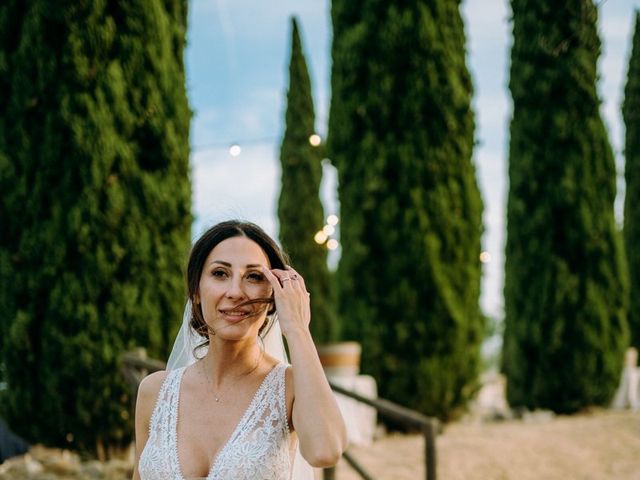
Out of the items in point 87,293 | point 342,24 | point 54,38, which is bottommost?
point 87,293

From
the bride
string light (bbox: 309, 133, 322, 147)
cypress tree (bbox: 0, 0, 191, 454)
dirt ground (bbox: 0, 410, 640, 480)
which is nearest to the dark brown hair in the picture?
the bride

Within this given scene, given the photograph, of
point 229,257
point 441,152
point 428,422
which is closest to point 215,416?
point 229,257

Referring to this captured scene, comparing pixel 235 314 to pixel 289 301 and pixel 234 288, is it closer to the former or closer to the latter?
pixel 234 288

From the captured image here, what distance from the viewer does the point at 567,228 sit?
451 inches

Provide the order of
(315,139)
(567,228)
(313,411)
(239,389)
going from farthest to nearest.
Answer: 1. (567,228)
2. (315,139)
3. (239,389)
4. (313,411)

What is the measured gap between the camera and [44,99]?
5867 millimetres

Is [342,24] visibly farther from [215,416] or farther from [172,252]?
[215,416]

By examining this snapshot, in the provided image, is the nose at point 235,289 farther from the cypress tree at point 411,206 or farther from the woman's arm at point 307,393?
the cypress tree at point 411,206

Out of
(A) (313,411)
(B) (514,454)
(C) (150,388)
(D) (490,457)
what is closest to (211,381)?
(C) (150,388)

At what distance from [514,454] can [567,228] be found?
15.8 feet

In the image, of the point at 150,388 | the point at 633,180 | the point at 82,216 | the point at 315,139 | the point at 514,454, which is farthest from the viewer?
the point at 633,180

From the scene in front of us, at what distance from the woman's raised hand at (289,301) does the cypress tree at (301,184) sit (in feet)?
47.2

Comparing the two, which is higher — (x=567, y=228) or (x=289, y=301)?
(x=289, y=301)

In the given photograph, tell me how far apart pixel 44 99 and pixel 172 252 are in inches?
59.0
